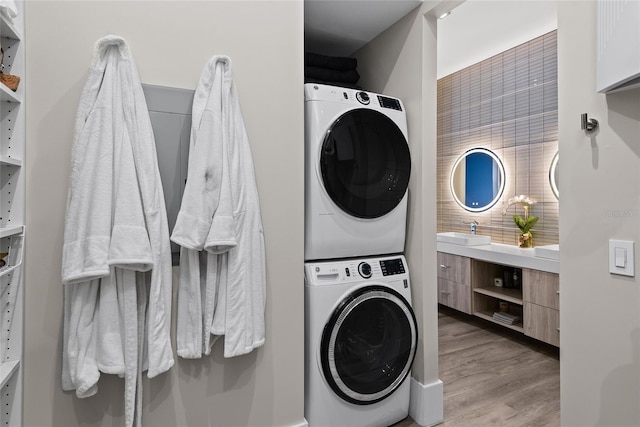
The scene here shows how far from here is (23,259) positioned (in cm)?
124

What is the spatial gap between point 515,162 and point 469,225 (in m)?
0.85

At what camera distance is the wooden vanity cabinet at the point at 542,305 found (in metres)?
2.75

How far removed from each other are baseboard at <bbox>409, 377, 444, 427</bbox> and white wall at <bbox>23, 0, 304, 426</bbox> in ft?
2.37

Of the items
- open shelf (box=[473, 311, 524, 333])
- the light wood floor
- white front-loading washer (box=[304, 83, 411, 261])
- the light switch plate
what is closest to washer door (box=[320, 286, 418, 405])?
white front-loading washer (box=[304, 83, 411, 261])

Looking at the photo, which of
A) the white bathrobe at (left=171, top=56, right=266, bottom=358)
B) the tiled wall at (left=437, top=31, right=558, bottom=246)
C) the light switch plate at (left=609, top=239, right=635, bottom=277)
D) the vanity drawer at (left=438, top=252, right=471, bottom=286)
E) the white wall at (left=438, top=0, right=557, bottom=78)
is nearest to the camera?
the light switch plate at (left=609, top=239, right=635, bottom=277)

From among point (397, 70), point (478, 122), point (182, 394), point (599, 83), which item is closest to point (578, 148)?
point (599, 83)

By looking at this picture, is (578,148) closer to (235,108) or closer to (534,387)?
(235,108)

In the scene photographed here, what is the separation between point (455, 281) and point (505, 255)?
2.27 ft

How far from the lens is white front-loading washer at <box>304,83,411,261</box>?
177 cm

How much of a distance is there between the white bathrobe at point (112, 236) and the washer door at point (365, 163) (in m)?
0.83

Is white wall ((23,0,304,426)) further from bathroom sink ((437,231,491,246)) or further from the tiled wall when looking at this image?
the tiled wall

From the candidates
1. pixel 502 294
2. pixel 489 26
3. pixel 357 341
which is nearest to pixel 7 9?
pixel 357 341

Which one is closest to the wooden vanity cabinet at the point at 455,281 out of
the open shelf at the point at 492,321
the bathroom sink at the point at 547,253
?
the open shelf at the point at 492,321

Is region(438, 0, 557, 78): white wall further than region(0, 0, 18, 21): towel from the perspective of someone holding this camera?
Yes
